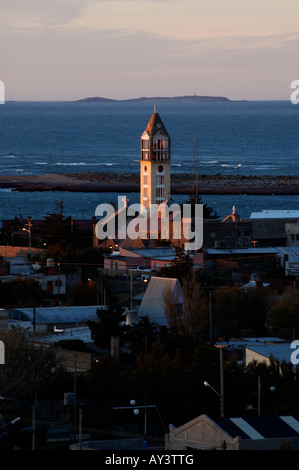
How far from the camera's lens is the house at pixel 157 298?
26.0m

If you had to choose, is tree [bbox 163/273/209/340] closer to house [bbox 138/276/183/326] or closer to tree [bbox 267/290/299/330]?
house [bbox 138/276/183/326]

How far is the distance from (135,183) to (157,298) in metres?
70.5

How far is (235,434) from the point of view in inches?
573

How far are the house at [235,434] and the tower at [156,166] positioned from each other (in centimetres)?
3549

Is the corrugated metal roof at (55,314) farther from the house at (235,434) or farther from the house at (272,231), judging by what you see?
the house at (272,231)

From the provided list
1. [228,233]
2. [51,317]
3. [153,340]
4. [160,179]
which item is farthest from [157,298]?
[160,179]

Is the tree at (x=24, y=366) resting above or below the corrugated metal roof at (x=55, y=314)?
above

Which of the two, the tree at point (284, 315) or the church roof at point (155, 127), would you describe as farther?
the church roof at point (155, 127)

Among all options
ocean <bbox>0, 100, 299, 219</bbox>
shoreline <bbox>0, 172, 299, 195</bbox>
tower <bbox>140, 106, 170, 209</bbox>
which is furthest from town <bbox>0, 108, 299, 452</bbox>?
shoreline <bbox>0, 172, 299, 195</bbox>

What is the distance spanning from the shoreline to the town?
163ft

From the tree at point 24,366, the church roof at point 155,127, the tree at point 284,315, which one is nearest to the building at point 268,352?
the tree at point 284,315

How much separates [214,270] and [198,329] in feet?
30.8

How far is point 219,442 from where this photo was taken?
→ 14.6 m
